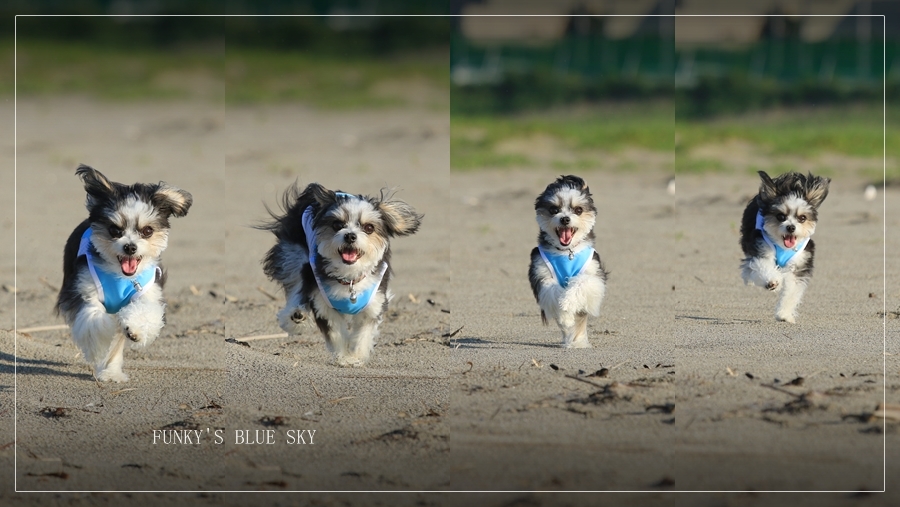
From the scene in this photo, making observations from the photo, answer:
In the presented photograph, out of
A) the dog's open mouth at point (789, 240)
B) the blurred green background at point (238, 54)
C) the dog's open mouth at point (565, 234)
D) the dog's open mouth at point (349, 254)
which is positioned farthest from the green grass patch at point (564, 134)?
the dog's open mouth at point (349, 254)

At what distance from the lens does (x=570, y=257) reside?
694 cm

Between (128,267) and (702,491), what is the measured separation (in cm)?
360

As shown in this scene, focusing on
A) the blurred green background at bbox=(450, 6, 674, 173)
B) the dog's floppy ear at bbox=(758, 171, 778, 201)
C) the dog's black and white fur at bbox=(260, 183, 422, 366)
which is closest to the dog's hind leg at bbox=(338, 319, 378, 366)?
the dog's black and white fur at bbox=(260, 183, 422, 366)

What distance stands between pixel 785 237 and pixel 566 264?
6.31 ft

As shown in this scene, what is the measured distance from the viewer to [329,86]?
21953mm

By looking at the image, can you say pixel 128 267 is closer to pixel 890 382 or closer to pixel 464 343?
pixel 464 343

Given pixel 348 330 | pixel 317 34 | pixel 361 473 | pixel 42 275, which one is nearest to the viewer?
pixel 361 473

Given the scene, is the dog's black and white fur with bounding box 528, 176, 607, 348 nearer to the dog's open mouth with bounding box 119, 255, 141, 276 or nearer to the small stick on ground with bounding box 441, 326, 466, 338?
the small stick on ground with bounding box 441, 326, 466, 338

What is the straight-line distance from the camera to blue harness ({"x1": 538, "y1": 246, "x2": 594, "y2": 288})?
272 inches

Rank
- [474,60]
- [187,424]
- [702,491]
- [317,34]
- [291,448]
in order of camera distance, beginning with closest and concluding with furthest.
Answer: [702,491]
[291,448]
[187,424]
[474,60]
[317,34]

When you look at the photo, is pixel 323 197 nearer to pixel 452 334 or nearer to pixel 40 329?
pixel 452 334

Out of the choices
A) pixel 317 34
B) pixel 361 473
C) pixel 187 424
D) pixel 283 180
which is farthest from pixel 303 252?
pixel 317 34

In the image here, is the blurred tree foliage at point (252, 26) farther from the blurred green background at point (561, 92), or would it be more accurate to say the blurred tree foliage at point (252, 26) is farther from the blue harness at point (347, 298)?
the blue harness at point (347, 298)

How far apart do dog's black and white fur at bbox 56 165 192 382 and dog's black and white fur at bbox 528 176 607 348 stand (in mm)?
2305
